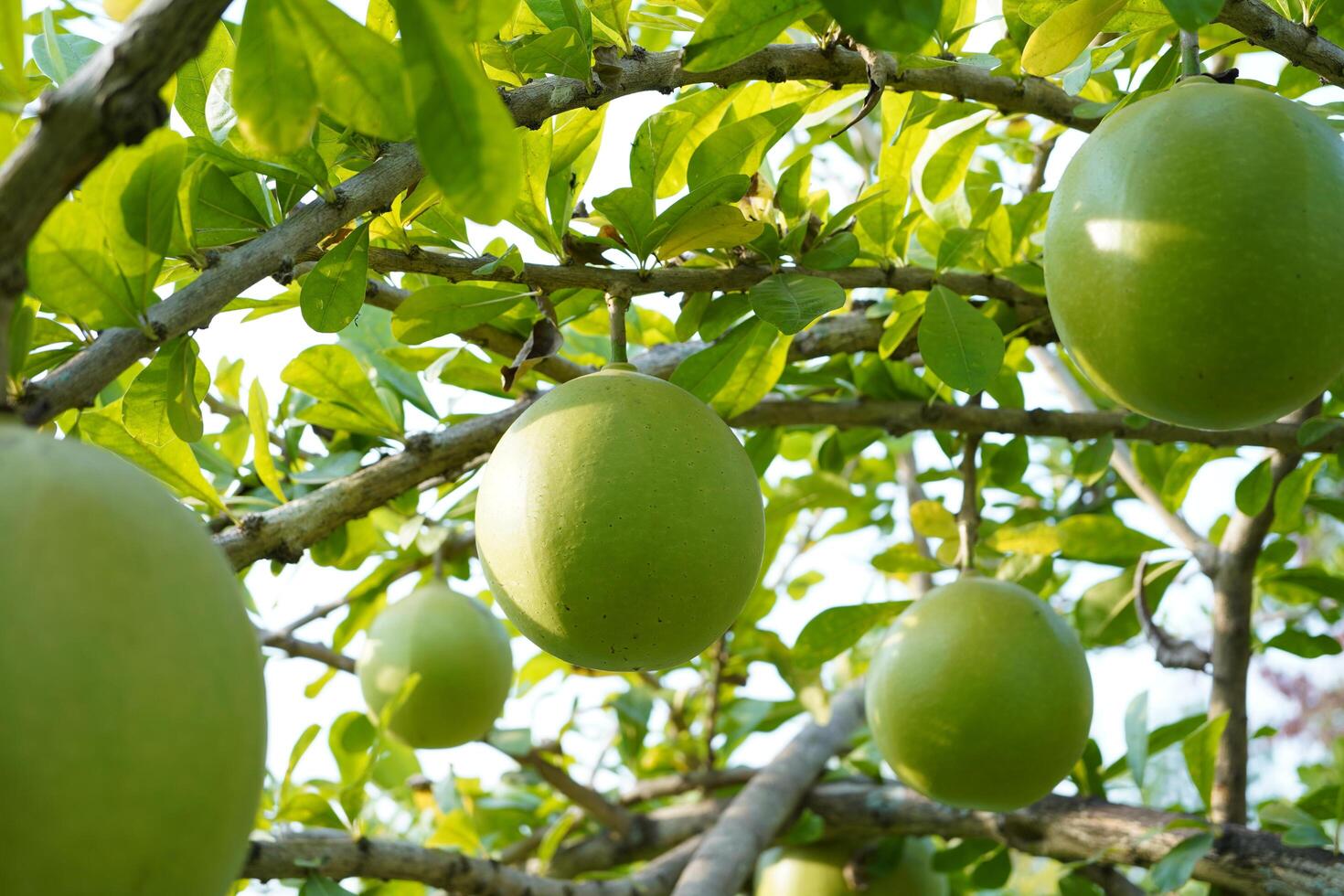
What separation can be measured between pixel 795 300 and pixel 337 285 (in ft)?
1.43

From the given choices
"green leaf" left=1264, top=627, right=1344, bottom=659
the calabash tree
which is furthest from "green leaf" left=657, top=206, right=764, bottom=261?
"green leaf" left=1264, top=627, right=1344, bottom=659

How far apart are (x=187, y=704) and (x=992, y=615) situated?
1.12 meters

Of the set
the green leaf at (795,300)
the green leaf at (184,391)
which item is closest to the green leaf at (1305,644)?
the green leaf at (795,300)

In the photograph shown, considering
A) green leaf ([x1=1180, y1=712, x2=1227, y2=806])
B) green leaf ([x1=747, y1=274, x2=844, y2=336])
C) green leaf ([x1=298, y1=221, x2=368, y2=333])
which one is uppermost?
Result: green leaf ([x1=298, y1=221, x2=368, y2=333])

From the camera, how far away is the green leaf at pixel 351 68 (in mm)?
729

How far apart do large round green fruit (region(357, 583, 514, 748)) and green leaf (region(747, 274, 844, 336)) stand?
0.93 m

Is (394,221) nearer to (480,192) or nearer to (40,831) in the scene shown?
(480,192)

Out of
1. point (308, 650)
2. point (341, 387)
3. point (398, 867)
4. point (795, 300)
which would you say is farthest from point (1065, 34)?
point (308, 650)

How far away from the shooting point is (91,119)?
1.79 ft

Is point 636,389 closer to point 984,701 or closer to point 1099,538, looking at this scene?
point 984,701

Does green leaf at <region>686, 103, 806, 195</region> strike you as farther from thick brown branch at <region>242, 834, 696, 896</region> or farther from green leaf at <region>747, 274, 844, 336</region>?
thick brown branch at <region>242, 834, 696, 896</region>

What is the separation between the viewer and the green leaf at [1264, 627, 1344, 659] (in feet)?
6.00

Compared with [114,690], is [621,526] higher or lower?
lower

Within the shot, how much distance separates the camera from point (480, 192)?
70cm
